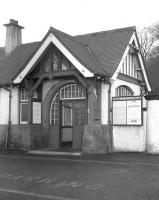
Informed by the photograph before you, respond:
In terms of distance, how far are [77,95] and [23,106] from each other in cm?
327

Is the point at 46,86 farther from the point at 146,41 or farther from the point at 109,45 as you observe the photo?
the point at 146,41

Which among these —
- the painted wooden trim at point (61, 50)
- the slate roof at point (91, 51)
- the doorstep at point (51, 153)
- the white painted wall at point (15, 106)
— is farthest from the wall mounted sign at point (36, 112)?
the slate roof at point (91, 51)

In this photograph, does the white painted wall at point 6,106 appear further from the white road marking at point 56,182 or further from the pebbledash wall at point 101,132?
the white road marking at point 56,182

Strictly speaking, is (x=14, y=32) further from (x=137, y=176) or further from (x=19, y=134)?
(x=137, y=176)

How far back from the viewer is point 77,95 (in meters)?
19.3

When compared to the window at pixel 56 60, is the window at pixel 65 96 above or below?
below

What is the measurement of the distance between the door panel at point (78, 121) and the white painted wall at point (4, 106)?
4.20 m

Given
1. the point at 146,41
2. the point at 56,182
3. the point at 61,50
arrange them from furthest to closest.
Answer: the point at 146,41
the point at 61,50
the point at 56,182

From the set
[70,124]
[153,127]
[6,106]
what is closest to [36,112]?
[6,106]

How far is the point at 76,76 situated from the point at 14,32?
31.5 feet

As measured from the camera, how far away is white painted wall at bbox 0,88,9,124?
21.1 m

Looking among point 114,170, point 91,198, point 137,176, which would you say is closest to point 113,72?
point 114,170

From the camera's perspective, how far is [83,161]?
48.3ft

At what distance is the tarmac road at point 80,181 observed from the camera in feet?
26.8
